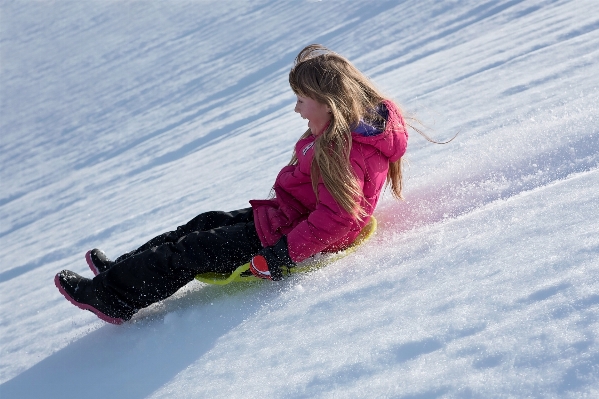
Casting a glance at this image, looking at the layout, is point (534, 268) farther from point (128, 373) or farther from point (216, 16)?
point (216, 16)

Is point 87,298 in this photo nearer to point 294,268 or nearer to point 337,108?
point 294,268

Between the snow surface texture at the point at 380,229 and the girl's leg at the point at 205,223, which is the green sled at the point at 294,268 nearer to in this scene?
the snow surface texture at the point at 380,229

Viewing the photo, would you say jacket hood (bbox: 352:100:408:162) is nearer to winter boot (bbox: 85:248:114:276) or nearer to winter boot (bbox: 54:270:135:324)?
winter boot (bbox: 54:270:135:324)

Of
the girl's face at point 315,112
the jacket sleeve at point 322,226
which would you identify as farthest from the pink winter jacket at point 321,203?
the girl's face at point 315,112

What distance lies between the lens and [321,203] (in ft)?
8.37

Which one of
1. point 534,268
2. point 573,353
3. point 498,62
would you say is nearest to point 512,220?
point 534,268

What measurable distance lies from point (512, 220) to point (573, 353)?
85cm

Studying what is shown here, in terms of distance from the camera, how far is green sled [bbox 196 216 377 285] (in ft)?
8.68

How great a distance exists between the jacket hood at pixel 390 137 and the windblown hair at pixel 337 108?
4 cm

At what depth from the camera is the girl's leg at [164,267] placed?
2711 mm

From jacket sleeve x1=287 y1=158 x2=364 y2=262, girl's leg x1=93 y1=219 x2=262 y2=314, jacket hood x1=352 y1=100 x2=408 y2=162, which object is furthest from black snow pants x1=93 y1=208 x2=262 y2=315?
jacket hood x1=352 y1=100 x2=408 y2=162

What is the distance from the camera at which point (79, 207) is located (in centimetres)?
589

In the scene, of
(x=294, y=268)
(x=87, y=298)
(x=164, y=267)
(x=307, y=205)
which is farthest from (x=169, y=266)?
(x=307, y=205)

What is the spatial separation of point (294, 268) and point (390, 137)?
65 centimetres
